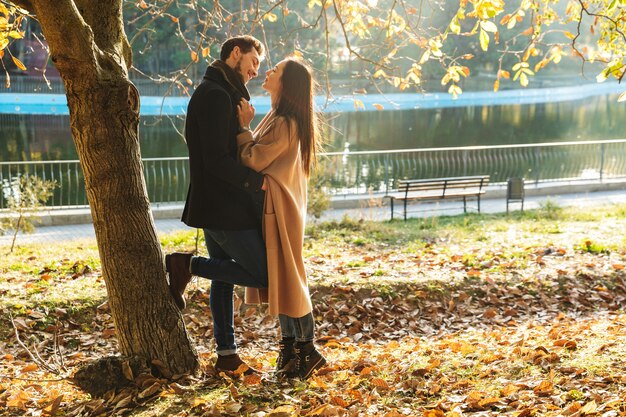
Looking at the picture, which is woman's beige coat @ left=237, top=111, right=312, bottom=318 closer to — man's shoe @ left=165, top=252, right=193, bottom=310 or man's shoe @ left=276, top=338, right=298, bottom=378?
man's shoe @ left=276, top=338, right=298, bottom=378

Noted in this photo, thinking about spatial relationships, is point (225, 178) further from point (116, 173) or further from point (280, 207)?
point (116, 173)

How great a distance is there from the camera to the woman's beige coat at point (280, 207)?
4230 mm

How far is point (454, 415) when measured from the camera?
364 cm

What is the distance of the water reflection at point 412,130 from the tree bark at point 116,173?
23.2m

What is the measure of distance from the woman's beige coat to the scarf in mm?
240

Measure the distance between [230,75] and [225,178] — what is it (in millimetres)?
601

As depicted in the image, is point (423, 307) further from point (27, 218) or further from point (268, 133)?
point (27, 218)

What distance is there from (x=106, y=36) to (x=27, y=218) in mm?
7476

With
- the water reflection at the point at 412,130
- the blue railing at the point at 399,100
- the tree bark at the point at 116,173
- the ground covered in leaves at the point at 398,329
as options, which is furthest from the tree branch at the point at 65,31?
the blue railing at the point at 399,100

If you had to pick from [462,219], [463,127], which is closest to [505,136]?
[463,127]

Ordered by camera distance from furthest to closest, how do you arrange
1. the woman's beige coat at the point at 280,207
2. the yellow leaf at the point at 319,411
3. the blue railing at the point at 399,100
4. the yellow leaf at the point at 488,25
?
the blue railing at the point at 399,100 < the yellow leaf at the point at 488,25 < the woman's beige coat at the point at 280,207 < the yellow leaf at the point at 319,411

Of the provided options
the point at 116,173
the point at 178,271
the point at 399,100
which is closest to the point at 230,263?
the point at 178,271

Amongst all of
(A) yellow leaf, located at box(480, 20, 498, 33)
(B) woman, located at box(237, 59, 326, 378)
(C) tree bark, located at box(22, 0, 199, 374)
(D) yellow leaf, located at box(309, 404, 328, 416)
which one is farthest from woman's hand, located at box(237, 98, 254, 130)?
(A) yellow leaf, located at box(480, 20, 498, 33)

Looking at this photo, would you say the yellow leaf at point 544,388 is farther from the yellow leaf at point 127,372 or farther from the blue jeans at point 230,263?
the yellow leaf at point 127,372
